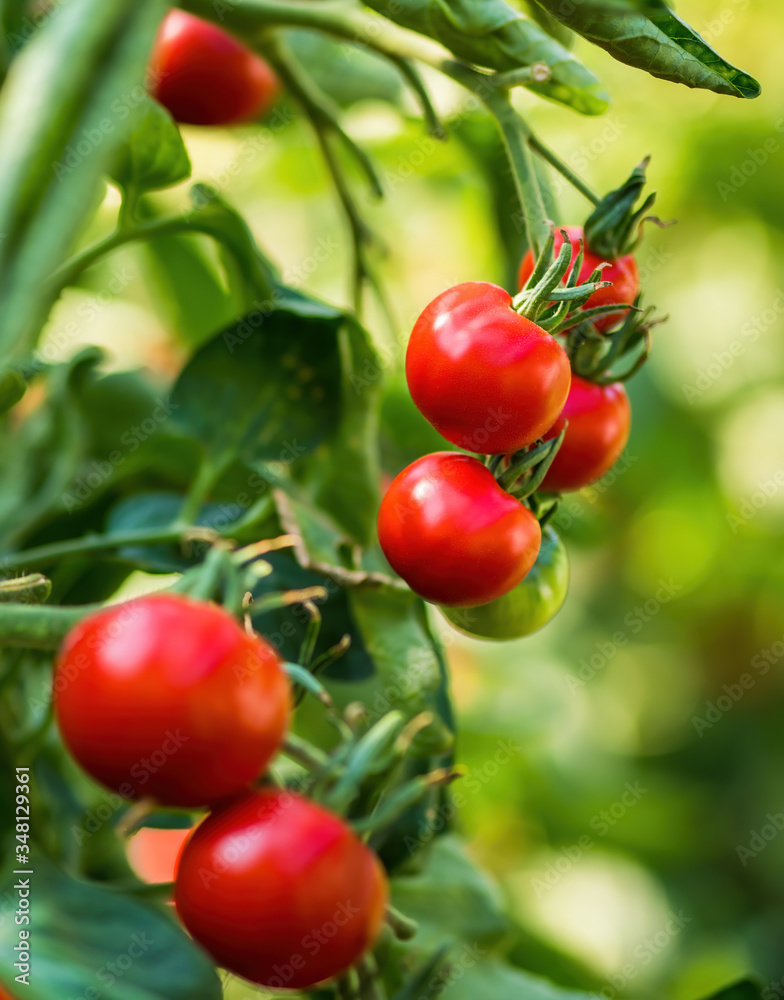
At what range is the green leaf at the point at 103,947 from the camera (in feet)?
1.53

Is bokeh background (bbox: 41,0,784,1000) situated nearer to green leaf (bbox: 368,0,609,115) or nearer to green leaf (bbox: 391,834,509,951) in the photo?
green leaf (bbox: 391,834,509,951)

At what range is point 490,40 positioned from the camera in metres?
0.47

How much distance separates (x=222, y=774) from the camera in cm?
34

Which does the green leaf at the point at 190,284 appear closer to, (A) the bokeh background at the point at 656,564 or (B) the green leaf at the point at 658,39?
(A) the bokeh background at the point at 656,564

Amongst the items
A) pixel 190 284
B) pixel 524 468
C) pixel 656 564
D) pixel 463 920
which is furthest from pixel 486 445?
pixel 656 564

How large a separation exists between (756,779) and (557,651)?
14.2 inches

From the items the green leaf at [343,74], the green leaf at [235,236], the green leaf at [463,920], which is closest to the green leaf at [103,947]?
the green leaf at [463,920]

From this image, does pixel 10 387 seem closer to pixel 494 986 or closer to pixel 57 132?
pixel 57 132

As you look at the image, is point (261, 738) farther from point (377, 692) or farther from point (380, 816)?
point (377, 692)

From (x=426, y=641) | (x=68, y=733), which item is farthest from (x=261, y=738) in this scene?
(x=426, y=641)

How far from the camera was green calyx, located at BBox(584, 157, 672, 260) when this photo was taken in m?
0.45

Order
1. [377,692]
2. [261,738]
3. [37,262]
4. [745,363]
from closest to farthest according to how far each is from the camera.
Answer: [261,738]
[37,262]
[377,692]
[745,363]

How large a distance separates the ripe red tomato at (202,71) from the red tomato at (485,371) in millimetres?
380

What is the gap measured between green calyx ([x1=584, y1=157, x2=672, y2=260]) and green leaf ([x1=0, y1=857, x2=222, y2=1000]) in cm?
38
